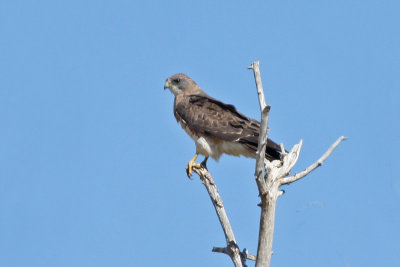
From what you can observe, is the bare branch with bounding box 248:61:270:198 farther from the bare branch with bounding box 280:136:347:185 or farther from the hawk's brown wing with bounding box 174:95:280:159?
the hawk's brown wing with bounding box 174:95:280:159

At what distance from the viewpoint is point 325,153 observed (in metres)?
5.64

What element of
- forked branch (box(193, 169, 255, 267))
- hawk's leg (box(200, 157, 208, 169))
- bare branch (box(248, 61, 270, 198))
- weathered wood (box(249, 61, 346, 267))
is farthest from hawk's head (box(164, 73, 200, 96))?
bare branch (box(248, 61, 270, 198))

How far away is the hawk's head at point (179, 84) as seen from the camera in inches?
374

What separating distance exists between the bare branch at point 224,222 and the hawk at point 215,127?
83 centimetres

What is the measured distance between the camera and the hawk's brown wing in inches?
317

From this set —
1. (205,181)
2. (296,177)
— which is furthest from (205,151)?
(296,177)

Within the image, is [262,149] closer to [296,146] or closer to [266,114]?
[266,114]

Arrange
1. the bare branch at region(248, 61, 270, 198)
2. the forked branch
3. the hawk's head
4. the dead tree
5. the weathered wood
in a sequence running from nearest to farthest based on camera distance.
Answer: the bare branch at region(248, 61, 270, 198), the dead tree, the weathered wood, the forked branch, the hawk's head

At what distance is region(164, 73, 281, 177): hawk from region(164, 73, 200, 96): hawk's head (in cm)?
49

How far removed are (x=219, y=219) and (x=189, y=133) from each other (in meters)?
2.22

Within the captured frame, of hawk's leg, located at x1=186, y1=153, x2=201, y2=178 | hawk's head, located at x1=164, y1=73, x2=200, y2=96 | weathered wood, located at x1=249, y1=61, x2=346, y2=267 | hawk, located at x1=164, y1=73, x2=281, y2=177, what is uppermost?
hawk's head, located at x1=164, y1=73, x2=200, y2=96

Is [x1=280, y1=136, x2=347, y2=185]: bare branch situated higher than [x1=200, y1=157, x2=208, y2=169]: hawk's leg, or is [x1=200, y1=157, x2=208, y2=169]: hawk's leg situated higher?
[x1=200, y1=157, x2=208, y2=169]: hawk's leg

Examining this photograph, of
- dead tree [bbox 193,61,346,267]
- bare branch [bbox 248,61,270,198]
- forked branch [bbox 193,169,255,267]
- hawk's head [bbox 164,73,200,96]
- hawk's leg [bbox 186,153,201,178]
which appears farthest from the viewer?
hawk's head [bbox 164,73,200,96]

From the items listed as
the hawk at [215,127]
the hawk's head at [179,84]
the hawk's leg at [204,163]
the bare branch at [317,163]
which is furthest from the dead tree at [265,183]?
the hawk's head at [179,84]
